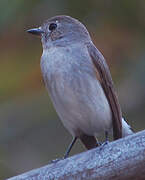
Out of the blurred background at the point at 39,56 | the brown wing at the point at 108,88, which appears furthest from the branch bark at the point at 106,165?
the blurred background at the point at 39,56

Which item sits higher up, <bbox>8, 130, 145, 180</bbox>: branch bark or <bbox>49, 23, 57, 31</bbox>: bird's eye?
<bbox>49, 23, 57, 31</bbox>: bird's eye

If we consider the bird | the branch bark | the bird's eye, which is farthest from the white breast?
the branch bark

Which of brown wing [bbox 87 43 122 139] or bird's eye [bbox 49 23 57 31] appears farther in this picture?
bird's eye [bbox 49 23 57 31]

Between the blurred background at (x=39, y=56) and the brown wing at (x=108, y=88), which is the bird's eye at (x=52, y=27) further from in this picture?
the brown wing at (x=108, y=88)

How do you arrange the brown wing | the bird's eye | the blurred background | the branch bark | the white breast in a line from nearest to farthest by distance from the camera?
the branch bark → the white breast → the brown wing → the bird's eye → the blurred background

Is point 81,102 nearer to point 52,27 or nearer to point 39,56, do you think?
point 52,27

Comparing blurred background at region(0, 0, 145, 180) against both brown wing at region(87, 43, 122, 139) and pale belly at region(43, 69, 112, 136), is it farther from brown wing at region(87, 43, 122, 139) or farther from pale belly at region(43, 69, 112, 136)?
pale belly at region(43, 69, 112, 136)

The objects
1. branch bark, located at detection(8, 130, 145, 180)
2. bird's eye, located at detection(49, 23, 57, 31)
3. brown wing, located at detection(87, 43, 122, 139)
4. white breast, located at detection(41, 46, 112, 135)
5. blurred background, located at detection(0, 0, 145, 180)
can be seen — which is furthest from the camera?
blurred background, located at detection(0, 0, 145, 180)
